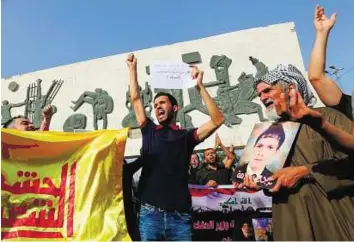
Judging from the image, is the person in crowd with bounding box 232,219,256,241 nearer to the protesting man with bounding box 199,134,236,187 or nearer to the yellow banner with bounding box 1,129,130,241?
the protesting man with bounding box 199,134,236,187

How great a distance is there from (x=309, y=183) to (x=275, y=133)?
1.14 ft

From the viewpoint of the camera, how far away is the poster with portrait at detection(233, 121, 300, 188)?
2.26 metres

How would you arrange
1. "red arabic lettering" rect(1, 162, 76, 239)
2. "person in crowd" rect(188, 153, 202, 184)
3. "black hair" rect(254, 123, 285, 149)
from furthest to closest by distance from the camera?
1. "person in crowd" rect(188, 153, 202, 184)
2. "red arabic lettering" rect(1, 162, 76, 239)
3. "black hair" rect(254, 123, 285, 149)

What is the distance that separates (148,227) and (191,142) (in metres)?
0.70

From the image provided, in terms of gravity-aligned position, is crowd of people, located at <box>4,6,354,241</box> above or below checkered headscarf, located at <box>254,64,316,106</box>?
below

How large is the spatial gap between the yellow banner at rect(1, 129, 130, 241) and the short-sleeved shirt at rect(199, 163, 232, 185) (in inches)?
88.6

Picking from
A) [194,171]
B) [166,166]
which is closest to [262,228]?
[194,171]

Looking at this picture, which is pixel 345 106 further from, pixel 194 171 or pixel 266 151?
pixel 194 171

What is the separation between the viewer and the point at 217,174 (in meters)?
5.40

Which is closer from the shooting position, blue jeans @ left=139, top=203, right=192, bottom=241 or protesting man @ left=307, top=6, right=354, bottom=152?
protesting man @ left=307, top=6, right=354, bottom=152

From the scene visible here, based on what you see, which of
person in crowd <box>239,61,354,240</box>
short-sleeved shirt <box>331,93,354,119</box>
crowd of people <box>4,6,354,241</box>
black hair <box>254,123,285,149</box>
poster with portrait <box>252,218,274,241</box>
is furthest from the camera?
poster with portrait <box>252,218,274,241</box>

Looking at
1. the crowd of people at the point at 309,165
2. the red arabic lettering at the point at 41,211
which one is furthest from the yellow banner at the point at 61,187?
the crowd of people at the point at 309,165

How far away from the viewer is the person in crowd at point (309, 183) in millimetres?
2053

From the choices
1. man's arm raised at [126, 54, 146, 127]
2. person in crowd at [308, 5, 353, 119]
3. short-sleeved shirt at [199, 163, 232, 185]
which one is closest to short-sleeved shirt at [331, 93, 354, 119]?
person in crowd at [308, 5, 353, 119]
